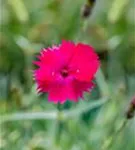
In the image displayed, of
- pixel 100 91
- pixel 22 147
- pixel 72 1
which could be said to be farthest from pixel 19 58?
pixel 22 147

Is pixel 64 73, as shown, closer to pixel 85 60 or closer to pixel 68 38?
pixel 85 60

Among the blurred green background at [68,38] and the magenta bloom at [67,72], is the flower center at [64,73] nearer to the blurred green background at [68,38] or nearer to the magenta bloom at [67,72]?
the magenta bloom at [67,72]

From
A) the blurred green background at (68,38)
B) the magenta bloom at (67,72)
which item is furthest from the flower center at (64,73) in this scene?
the blurred green background at (68,38)

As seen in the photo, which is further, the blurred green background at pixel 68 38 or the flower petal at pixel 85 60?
the blurred green background at pixel 68 38

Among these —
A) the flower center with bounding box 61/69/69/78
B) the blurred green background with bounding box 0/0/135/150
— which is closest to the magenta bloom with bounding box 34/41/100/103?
the flower center with bounding box 61/69/69/78

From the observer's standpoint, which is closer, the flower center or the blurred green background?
the flower center

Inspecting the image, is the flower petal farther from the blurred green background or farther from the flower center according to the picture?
the blurred green background

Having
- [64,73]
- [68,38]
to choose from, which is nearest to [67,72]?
[64,73]

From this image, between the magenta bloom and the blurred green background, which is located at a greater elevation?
the blurred green background

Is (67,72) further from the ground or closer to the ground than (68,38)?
closer to the ground
